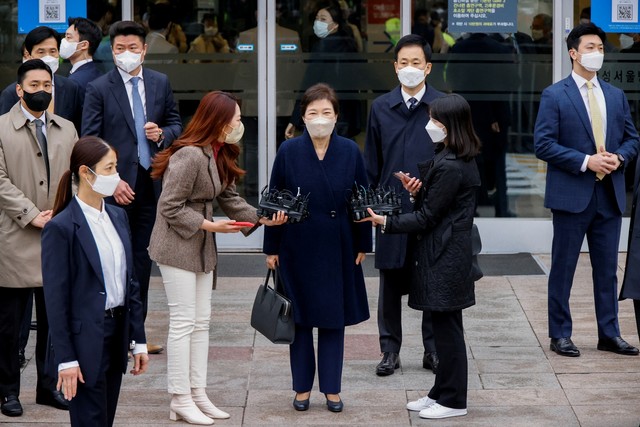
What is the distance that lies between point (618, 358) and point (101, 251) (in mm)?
3971

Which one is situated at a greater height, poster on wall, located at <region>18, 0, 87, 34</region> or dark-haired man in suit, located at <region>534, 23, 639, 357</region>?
poster on wall, located at <region>18, 0, 87, 34</region>

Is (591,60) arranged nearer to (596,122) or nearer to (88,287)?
(596,122)

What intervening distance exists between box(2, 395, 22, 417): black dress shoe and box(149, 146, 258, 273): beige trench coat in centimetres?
114

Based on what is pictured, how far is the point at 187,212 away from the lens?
6652 millimetres

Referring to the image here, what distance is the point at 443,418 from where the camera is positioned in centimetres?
684

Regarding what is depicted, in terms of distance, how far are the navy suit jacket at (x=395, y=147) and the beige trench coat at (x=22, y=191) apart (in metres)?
1.93

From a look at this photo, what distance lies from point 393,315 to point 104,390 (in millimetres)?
2756

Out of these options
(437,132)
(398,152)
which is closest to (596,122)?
(398,152)

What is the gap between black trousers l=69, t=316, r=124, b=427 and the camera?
530 cm

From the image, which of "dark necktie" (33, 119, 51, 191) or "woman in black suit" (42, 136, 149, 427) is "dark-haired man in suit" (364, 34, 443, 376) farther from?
"woman in black suit" (42, 136, 149, 427)

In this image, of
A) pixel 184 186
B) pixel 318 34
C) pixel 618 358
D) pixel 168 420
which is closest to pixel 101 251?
pixel 184 186

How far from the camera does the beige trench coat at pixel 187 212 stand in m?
6.65

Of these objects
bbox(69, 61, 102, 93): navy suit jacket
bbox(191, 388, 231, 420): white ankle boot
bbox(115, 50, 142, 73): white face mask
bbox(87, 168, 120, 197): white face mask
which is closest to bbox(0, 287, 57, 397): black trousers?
bbox(191, 388, 231, 420): white ankle boot

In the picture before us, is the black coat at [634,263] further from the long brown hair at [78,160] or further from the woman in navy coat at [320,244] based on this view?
the long brown hair at [78,160]
